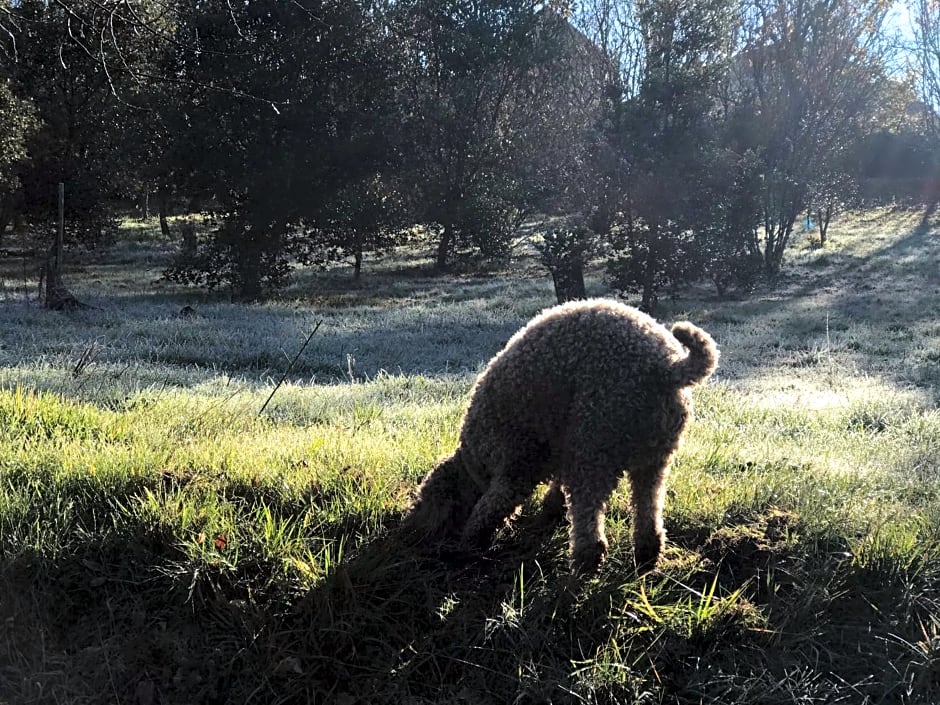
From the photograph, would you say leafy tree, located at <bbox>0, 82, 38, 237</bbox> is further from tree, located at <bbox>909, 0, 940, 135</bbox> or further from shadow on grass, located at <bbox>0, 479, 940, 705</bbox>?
tree, located at <bbox>909, 0, 940, 135</bbox>

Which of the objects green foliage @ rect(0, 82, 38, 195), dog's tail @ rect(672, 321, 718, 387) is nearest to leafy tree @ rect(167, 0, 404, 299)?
green foliage @ rect(0, 82, 38, 195)

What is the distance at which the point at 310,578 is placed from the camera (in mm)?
2902

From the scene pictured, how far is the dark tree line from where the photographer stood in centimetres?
1884

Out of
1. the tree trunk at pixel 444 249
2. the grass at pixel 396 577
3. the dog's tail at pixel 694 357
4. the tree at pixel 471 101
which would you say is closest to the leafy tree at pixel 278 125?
the tree at pixel 471 101

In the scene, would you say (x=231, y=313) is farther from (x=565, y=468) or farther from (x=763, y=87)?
(x=763, y=87)

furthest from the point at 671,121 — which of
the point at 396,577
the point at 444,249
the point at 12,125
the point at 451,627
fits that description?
the point at 451,627

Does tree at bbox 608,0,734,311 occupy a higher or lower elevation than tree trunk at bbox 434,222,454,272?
higher

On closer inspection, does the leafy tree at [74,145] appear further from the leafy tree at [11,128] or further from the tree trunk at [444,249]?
the tree trunk at [444,249]

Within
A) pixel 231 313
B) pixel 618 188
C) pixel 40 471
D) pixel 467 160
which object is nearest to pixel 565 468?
pixel 40 471

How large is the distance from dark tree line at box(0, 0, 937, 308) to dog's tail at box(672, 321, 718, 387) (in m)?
15.3

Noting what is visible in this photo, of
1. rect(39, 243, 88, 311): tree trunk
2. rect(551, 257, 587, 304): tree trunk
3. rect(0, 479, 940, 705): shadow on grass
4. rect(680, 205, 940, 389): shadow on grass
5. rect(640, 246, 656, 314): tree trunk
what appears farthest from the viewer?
rect(640, 246, 656, 314): tree trunk

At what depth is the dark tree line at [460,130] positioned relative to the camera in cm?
1884

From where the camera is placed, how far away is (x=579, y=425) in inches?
113

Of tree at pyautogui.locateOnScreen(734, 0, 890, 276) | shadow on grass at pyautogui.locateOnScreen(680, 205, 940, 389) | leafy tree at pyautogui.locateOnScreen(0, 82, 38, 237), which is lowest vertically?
shadow on grass at pyautogui.locateOnScreen(680, 205, 940, 389)
